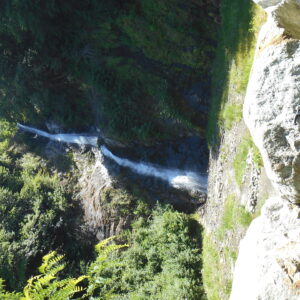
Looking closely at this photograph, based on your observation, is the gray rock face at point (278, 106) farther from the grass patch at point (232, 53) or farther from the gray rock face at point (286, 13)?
the grass patch at point (232, 53)

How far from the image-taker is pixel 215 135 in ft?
33.5

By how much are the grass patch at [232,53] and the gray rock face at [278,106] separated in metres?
3.96

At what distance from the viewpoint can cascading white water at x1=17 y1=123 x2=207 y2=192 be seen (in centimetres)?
1188

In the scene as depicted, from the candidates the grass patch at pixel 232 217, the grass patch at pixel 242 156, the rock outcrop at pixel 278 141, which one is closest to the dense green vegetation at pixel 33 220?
the grass patch at pixel 232 217

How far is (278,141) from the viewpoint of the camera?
3904mm

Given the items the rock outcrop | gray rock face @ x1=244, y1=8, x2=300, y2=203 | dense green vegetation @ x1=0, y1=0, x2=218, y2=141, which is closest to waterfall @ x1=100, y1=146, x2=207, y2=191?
dense green vegetation @ x1=0, y1=0, x2=218, y2=141

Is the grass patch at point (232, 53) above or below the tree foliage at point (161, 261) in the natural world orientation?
above

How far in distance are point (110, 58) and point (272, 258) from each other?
990 cm

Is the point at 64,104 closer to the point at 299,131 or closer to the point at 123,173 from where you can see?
the point at 123,173

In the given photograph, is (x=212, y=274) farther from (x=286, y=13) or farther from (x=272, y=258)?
(x=286, y=13)

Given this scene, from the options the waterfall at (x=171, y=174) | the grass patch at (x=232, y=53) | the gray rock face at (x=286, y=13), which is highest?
the grass patch at (x=232, y=53)

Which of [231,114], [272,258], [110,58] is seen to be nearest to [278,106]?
[272,258]

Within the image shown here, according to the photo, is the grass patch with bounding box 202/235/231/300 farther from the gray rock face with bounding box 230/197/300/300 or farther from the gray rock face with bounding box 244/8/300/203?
the gray rock face with bounding box 244/8/300/203

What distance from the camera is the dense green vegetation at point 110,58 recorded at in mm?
10305
